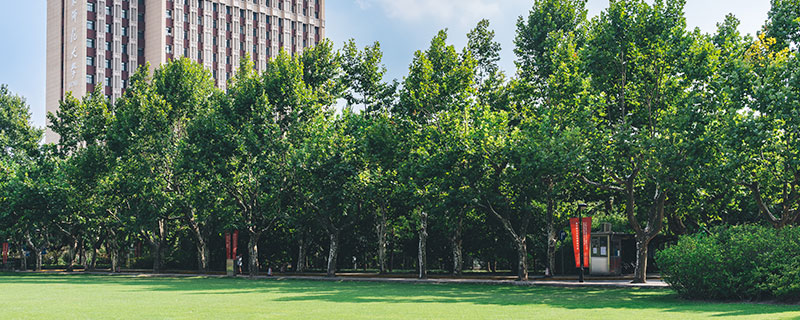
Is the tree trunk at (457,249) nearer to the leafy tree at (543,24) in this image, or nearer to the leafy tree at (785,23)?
the leafy tree at (543,24)

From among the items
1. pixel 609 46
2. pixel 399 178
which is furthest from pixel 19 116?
pixel 609 46

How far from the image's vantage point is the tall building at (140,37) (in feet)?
356

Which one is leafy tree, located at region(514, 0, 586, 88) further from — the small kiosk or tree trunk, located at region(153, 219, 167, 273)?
tree trunk, located at region(153, 219, 167, 273)

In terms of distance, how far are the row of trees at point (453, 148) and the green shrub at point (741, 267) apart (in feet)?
15.4

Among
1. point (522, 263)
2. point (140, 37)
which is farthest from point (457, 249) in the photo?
point (140, 37)

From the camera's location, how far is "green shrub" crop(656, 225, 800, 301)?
23.5m

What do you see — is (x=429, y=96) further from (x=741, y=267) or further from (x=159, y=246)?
(x=159, y=246)

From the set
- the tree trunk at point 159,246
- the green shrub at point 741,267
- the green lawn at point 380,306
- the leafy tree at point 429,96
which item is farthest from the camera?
the tree trunk at point 159,246

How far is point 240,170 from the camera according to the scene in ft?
160

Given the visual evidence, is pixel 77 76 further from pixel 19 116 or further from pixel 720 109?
pixel 720 109

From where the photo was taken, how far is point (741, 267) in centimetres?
2448

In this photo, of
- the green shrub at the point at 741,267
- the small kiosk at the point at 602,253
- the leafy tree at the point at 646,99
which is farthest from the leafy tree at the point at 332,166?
the green shrub at the point at 741,267

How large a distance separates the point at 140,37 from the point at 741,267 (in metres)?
105

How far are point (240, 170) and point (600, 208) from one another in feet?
77.2
